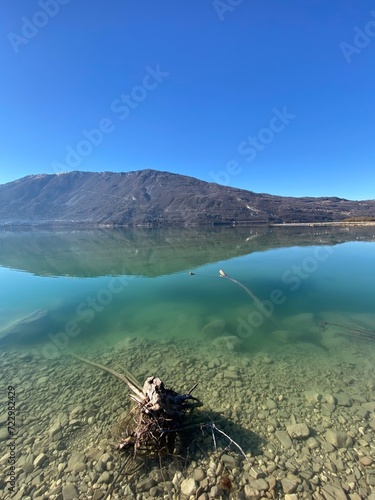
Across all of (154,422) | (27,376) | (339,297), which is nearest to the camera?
(154,422)

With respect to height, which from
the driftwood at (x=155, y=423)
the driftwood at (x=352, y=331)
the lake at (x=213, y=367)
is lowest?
the driftwood at (x=352, y=331)

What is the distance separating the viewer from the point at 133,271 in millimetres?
37500

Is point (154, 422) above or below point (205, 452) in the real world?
above

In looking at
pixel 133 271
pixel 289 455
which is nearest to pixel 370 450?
pixel 289 455

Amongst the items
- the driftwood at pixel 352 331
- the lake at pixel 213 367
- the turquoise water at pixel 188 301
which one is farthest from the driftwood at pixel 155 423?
the driftwood at pixel 352 331

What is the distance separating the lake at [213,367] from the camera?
720 cm

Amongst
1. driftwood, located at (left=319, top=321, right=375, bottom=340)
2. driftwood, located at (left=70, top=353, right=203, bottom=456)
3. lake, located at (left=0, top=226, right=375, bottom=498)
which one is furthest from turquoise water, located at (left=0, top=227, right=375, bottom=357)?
driftwood, located at (left=70, top=353, right=203, bottom=456)

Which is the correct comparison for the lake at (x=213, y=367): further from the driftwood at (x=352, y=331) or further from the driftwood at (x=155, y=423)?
the driftwood at (x=155, y=423)

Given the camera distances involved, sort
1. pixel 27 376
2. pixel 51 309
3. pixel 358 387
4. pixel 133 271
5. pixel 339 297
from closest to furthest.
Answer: pixel 358 387 → pixel 27 376 → pixel 51 309 → pixel 339 297 → pixel 133 271

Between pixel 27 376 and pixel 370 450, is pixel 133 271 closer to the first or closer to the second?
pixel 27 376

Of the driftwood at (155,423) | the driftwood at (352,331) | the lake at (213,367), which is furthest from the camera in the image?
the driftwood at (352,331)

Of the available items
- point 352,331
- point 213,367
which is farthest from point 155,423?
point 352,331

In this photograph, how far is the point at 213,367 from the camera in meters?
12.4

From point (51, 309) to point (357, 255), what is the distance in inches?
1977
